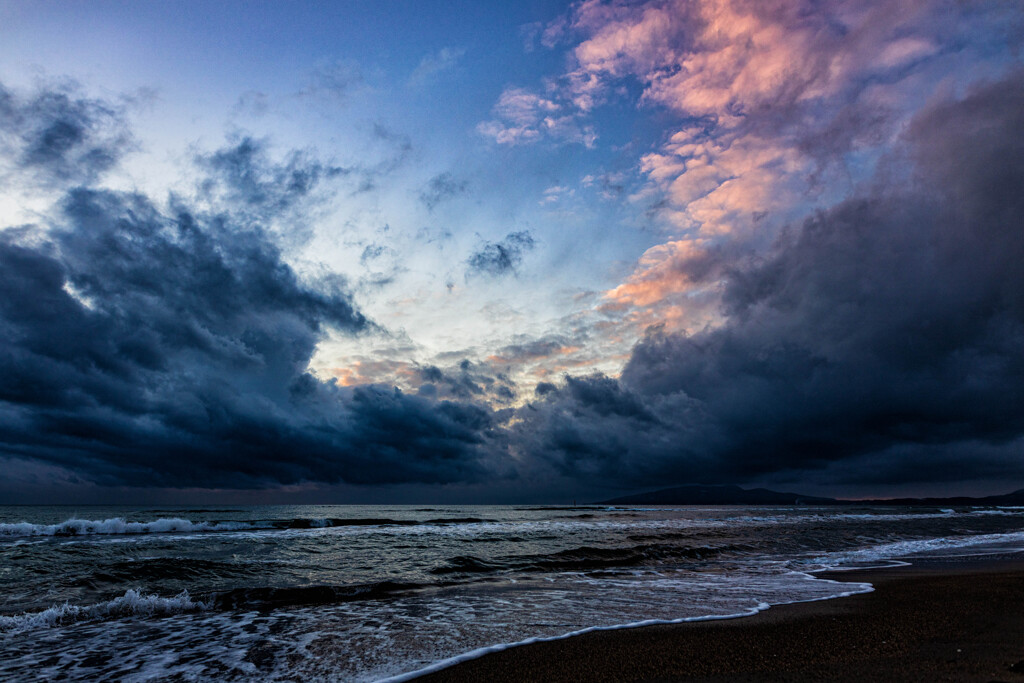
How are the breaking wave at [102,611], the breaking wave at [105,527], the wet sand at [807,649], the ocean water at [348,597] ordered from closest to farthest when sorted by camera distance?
1. the wet sand at [807,649]
2. the ocean water at [348,597]
3. the breaking wave at [102,611]
4. the breaking wave at [105,527]

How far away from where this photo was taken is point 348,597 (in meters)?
12.2

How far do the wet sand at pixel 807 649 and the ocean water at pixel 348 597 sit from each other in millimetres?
766

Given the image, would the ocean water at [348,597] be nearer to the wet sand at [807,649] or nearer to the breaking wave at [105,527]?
the wet sand at [807,649]

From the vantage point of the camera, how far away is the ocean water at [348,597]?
7.29 m

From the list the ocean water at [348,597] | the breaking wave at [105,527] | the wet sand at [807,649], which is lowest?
the breaking wave at [105,527]

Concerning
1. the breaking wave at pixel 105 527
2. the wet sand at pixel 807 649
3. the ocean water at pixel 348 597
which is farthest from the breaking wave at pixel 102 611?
the breaking wave at pixel 105 527

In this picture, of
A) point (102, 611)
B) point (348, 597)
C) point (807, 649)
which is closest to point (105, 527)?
point (102, 611)

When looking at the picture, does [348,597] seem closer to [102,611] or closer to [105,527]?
[102,611]

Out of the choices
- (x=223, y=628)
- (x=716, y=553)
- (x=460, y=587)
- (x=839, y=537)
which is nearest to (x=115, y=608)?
(x=223, y=628)

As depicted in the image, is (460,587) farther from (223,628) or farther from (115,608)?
(115,608)

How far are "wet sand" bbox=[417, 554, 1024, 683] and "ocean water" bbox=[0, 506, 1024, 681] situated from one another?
2.51 ft

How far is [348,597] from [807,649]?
10064 mm

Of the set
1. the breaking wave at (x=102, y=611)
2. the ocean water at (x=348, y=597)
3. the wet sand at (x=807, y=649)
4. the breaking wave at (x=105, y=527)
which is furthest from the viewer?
the breaking wave at (x=105, y=527)

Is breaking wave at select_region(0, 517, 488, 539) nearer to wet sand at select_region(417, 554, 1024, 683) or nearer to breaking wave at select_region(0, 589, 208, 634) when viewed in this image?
breaking wave at select_region(0, 589, 208, 634)
